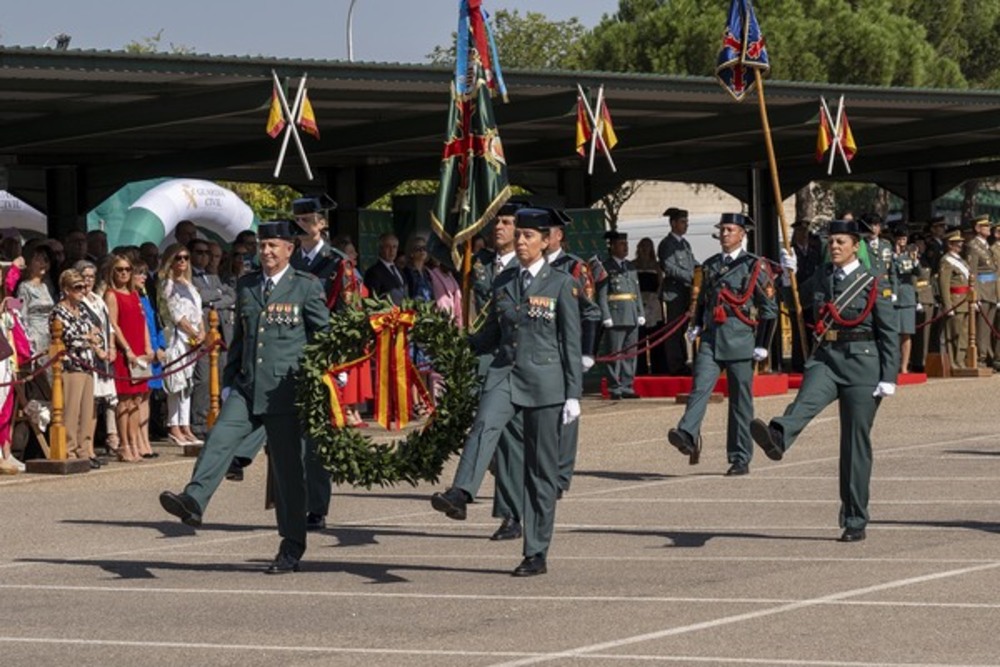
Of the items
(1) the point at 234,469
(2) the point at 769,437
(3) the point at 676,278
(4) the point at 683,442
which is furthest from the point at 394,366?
(3) the point at 676,278

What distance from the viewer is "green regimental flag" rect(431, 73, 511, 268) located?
14922mm

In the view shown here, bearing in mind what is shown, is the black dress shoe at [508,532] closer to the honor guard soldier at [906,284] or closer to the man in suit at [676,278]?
the man in suit at [676,278]

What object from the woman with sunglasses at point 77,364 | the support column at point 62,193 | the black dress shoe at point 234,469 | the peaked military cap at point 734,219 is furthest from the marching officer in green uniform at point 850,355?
the support column at point 62,193

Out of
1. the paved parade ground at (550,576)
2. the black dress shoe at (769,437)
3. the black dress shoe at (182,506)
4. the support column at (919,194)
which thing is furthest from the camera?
the support column at (919,194)

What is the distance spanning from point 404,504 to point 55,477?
3659 millimetres

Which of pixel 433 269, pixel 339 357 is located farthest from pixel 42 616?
pixel 433 269

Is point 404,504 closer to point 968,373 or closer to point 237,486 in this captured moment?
point 237,486

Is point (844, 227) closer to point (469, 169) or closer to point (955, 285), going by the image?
point (469, 169)

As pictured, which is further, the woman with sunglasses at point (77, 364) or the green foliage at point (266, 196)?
the green foliage at point (266, 196)

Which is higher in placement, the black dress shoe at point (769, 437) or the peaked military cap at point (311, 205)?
the peaked military cap at point (311, 205)

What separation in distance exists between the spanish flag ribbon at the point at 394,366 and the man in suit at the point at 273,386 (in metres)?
0.33

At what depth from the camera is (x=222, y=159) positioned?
2703 centimetres

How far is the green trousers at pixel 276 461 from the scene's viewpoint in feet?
41.2

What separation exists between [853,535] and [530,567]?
2.17 m
